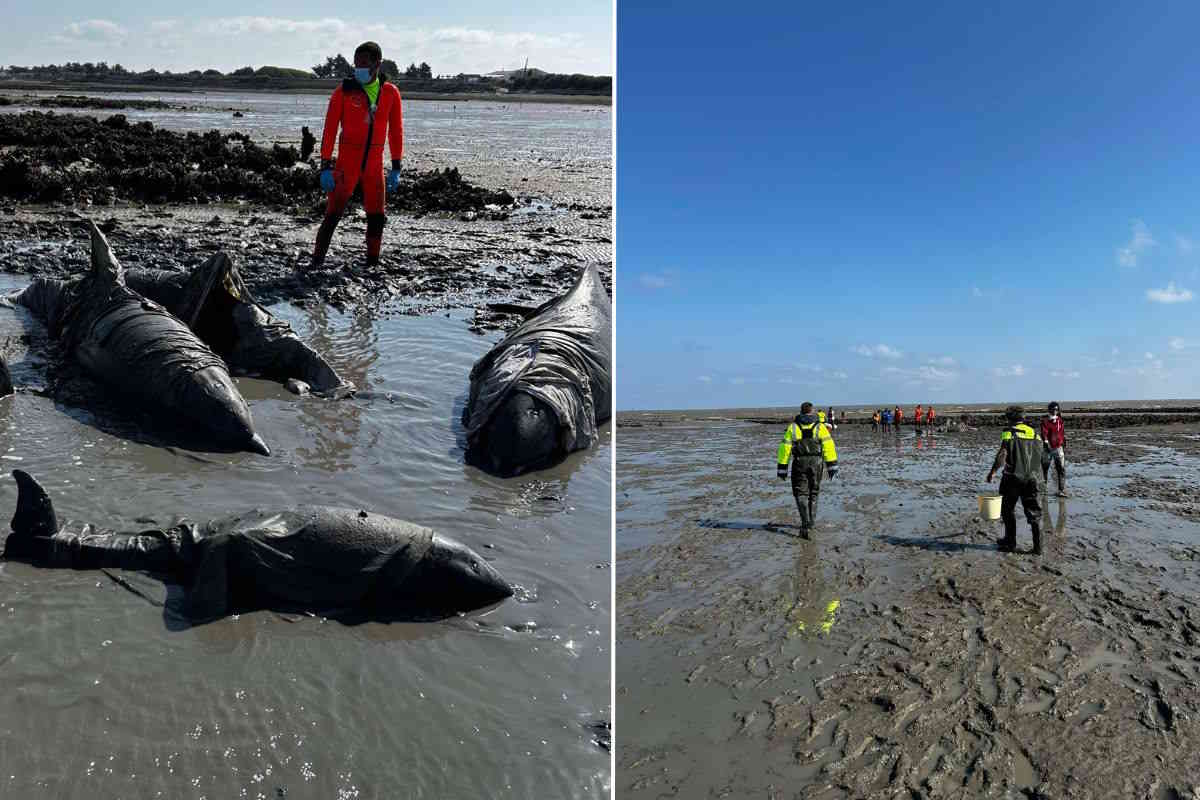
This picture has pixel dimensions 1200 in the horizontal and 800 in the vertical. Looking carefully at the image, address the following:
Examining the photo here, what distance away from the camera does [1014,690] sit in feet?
17.1

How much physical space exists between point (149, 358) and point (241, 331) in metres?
1.36

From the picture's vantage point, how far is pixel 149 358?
22.1 ft

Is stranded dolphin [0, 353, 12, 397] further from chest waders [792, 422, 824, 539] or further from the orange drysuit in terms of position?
chest waders [792, 422, 824, 539]

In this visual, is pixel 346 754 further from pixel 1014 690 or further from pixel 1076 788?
pixel 1014 690

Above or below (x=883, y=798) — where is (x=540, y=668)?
above

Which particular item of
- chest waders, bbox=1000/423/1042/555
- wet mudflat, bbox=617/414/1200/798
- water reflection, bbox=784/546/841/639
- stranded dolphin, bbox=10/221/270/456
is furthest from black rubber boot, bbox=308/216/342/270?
chest waders, bbox=1000/423/1042/555

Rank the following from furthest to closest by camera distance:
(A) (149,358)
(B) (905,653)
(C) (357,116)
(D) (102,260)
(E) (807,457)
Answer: (C) (357,116), (E) (807,457), (D) (102,260), (A) (149,358), (B) (905,653)

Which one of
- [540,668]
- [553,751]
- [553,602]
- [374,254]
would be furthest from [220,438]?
[374,254]

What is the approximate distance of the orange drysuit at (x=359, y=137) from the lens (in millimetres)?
10727

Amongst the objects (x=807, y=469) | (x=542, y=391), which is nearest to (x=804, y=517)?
(x=807, y=469)

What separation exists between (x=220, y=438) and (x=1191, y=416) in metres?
39.1

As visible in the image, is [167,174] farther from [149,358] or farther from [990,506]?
[990,506]

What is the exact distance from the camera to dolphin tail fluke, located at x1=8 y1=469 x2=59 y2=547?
419 centimetres

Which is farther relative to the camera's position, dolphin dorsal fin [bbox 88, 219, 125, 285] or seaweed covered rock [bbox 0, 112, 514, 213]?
seaweed covered rock [bbox 0, 112, 514, 213]
